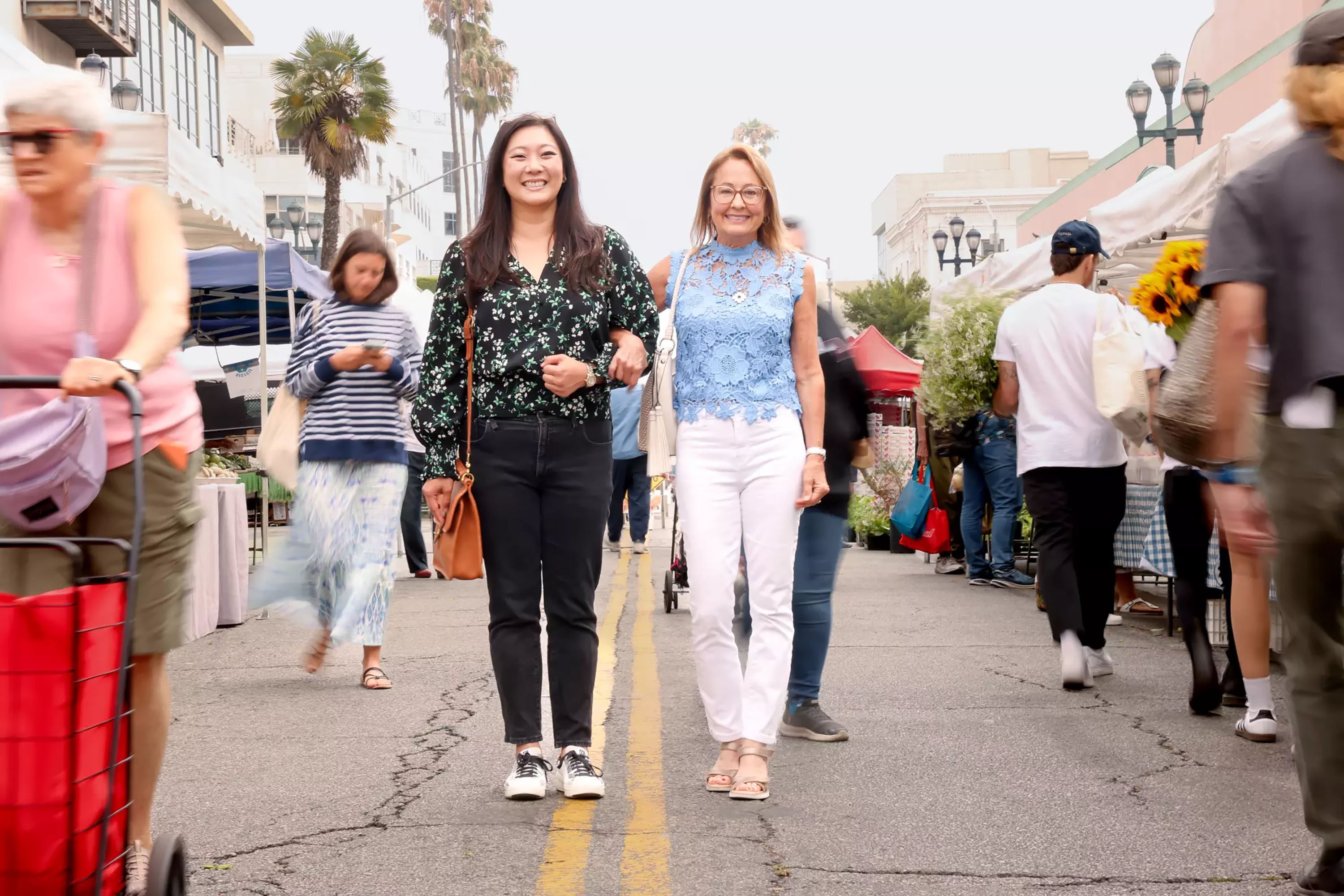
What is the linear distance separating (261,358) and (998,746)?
25.7 feet

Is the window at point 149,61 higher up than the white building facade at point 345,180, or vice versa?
the white building facade at point 345,180

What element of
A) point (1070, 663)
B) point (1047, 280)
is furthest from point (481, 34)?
point (1070, 663)

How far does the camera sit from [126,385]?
329 centimetres

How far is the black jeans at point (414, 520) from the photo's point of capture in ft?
45.8

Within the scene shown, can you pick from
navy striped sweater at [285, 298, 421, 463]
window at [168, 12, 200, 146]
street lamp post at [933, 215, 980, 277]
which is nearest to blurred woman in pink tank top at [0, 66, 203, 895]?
navy striped sweater at [285, 298, 421, 463]

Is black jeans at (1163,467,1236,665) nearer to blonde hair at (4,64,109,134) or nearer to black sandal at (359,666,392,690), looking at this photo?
black sandal at (359,666,392,690)

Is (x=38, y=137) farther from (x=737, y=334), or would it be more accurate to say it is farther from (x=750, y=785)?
(x=750, y=785)

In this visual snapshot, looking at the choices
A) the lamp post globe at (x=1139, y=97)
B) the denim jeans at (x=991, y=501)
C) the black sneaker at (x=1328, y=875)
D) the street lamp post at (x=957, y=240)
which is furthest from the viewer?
the street lamp post at (x=957, y=240)

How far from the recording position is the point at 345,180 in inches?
2657

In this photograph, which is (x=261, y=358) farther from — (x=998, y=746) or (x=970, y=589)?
(x=998, y=746)

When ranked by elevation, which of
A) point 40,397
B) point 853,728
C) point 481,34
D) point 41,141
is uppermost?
point 481,34

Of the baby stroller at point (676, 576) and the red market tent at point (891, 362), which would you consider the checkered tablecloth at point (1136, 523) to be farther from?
the red market tent at point (891, 362)

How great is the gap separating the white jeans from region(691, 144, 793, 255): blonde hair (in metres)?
0.61

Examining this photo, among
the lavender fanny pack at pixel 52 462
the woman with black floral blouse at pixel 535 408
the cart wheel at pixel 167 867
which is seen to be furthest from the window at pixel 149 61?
the cart wheel at pixel 167 867
